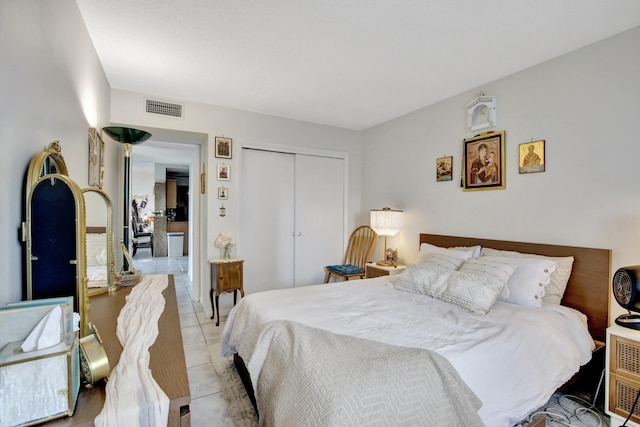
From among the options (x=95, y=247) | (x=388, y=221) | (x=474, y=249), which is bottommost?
(x=474, y=249)

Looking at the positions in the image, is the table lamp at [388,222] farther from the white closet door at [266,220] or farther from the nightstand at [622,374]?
the nightstand at [622,374]

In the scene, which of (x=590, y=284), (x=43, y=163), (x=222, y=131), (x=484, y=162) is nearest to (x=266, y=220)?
(x=222, y=131)

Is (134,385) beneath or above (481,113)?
beneath

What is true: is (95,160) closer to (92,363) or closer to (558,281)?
(92,363)

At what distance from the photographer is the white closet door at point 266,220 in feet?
12.9

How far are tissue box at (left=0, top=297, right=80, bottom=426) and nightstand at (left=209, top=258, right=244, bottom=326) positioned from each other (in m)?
2.60

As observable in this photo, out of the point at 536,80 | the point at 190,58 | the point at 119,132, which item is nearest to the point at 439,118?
the point at 536,80

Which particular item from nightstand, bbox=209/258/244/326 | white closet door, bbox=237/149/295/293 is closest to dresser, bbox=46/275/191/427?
nightstand, bbox=209/258/244/326

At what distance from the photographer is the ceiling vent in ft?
10.7

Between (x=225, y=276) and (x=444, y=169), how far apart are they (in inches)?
107

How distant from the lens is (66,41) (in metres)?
1.67

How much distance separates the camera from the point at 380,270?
363 cm

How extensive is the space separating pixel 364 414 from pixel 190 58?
2743mm

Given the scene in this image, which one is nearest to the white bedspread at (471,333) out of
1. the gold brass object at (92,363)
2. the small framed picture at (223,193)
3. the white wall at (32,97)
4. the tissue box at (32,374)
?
the gold brass object at (92,363)
